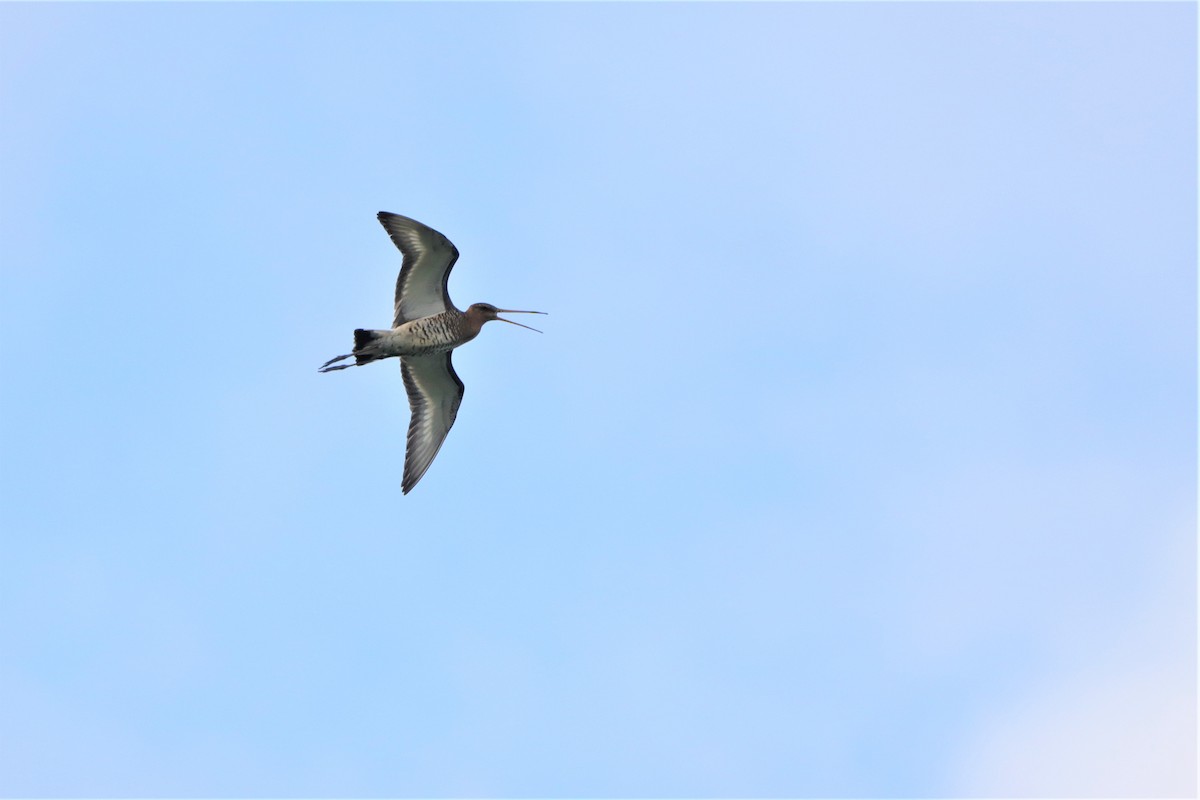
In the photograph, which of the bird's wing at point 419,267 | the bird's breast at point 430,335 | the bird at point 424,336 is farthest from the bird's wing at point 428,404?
the bird's wing at point 419,267

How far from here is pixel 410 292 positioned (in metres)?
34.2

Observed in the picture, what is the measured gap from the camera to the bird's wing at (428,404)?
3556 cm

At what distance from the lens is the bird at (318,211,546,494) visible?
110ft

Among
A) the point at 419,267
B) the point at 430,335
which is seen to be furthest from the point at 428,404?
the point at 419,267

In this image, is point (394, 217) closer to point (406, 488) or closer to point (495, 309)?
point (495, 309)

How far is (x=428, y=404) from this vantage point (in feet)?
118

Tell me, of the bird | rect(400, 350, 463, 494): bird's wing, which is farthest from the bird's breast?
rect(400, 350, 463, 494): bird's wing

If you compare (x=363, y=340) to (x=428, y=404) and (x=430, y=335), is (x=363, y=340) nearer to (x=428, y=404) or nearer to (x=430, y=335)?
(x=430, y=335)

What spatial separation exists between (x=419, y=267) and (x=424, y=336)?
146cm

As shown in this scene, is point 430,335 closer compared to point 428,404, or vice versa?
point 430,335

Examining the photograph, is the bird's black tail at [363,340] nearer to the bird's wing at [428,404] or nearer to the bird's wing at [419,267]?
the bird's wing at [419,267]

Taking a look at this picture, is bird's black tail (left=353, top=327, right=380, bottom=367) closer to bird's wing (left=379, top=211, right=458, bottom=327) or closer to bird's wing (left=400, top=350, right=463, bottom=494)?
bird's wing (left=379, top=211, right=458, bottom=327)

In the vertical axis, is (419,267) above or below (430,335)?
above

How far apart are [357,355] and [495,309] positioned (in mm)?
3332
